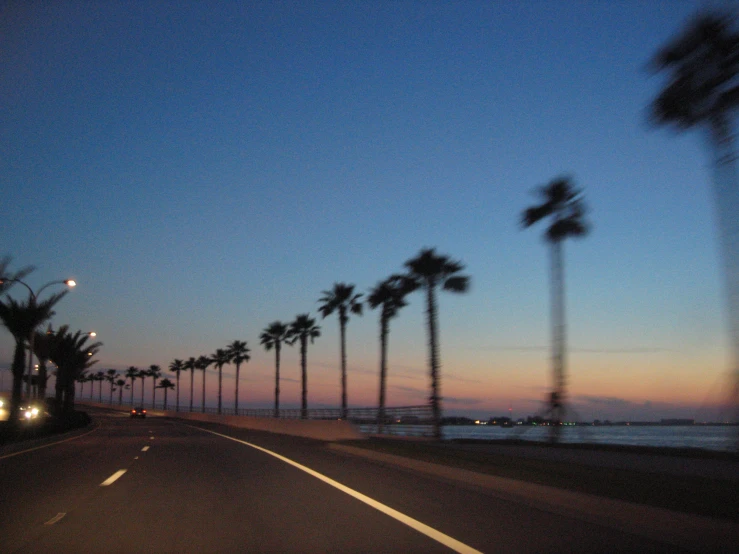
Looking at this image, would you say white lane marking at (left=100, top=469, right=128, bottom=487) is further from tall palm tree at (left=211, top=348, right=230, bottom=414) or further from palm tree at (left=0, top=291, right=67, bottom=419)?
tall palm tree at (left=211, top=348, right=230, bottom=414)

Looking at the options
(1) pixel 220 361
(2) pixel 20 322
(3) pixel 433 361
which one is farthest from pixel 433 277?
(1) pixel 220 361

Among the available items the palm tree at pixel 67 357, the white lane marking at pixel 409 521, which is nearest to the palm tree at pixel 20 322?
the palm tree at pixel 67 357

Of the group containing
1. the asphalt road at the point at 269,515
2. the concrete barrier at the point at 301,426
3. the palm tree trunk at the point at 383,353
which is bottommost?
the concrete barrier at the point at 301,426

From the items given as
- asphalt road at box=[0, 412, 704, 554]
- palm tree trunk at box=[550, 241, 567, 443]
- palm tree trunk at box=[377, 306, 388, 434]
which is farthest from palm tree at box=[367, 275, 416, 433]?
asphalt road at box=[0, 412, 704, 554]

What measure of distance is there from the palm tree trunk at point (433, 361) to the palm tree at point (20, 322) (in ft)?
72.0

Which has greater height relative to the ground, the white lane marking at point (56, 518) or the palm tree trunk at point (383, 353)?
the palm tree trunk at point (383, 353)

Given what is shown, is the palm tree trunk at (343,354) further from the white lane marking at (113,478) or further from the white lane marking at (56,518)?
the white lane marking at (56,518)

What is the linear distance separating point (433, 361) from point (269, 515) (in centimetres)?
3143

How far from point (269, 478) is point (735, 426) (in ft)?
31.9

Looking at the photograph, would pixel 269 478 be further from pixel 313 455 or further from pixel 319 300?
pixel 319 300

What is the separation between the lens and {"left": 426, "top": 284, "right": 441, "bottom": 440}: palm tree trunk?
129 ft

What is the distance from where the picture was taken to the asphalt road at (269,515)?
9.16m

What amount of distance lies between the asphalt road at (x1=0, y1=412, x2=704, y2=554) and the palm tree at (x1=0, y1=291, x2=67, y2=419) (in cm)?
2583

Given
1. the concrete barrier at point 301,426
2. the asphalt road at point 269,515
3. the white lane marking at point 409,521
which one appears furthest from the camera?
the concrete barrier at point 301,426
